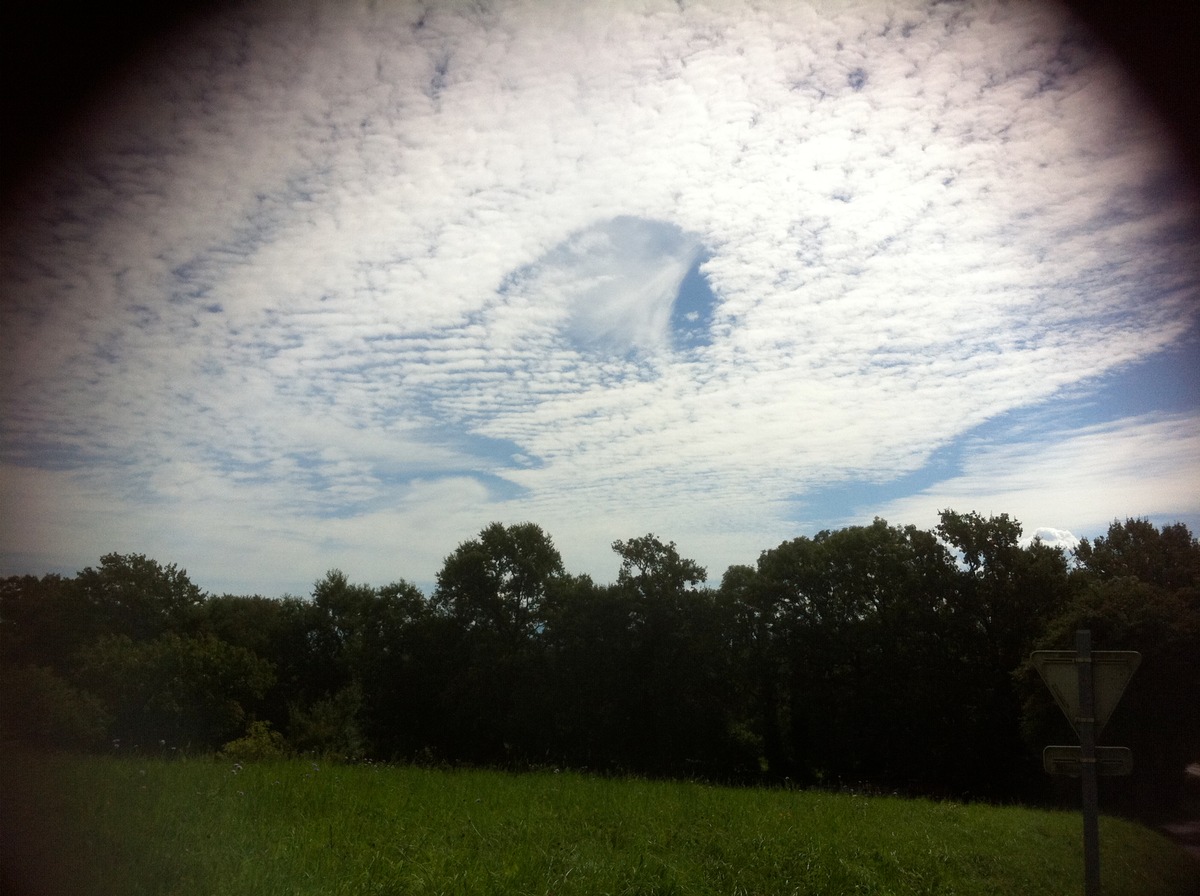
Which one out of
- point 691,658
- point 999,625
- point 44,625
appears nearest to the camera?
point 44,625

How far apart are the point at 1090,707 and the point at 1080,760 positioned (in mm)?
582

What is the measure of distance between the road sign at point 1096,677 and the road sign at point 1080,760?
0.23 metres

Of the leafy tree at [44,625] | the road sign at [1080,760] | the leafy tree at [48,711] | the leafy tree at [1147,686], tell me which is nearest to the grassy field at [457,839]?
the road sign at [1080,760]

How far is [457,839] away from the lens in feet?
27.0

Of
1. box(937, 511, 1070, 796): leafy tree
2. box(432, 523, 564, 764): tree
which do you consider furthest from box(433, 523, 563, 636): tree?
box(937, 511, 1070, 796): leafy tree

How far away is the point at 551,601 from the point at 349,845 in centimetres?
3217

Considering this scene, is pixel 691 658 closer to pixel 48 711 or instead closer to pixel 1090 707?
pixel 48 711

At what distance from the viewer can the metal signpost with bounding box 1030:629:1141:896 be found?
279 inches

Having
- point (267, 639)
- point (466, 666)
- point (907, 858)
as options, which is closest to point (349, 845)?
point (907, 858)

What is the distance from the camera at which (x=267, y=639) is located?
4700 cm

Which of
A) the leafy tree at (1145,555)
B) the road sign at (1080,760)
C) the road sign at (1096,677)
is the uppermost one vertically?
the leafy tree at (1145,555)

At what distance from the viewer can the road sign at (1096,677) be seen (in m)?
7.09

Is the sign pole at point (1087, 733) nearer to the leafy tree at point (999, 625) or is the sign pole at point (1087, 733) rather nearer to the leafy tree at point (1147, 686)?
the leafy tree at point (1147, 686)

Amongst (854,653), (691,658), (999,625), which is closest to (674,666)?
(691,658)
